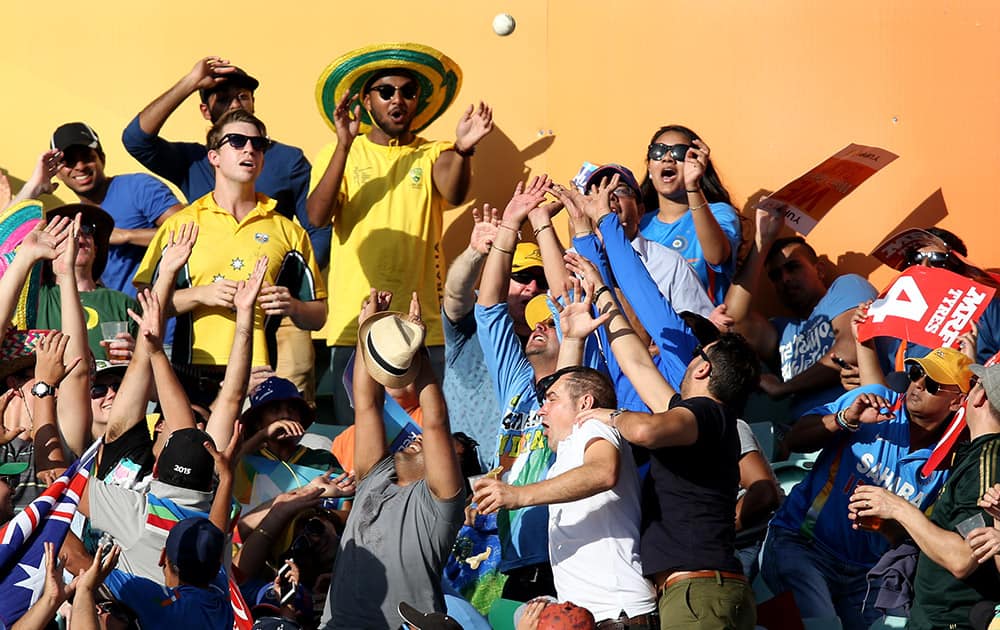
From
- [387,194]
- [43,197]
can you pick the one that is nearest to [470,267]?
[387,194]

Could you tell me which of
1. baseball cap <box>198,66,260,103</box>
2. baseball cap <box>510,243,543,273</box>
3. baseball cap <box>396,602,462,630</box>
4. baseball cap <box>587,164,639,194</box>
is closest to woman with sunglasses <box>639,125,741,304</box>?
baseball cap <box>587,164,639,194</box>

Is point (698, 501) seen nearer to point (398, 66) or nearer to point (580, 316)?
point (580, 316)

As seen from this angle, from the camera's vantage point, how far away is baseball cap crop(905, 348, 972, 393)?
22.2 feet

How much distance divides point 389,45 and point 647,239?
1.82 m

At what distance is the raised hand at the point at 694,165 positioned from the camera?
8.04 m

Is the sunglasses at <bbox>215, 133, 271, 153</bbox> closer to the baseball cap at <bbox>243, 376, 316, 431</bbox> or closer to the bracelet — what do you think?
the baseball cap at <bbox>243, 376, 316, 431</bbox>

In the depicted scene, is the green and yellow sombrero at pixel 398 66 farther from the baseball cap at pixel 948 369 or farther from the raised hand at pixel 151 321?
the baseball cap at pixel 948 369

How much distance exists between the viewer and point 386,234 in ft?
28.0

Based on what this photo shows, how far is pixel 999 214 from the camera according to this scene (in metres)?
9.44

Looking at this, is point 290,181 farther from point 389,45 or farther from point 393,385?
point 393,385

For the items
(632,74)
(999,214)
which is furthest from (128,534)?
(999,214)

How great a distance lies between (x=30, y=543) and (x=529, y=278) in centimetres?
314

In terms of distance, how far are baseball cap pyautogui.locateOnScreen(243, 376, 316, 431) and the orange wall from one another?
2.57 meters

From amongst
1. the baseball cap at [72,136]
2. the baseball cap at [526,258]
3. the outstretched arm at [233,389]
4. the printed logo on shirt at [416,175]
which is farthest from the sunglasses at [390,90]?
the outstretched arm at [233,389]
